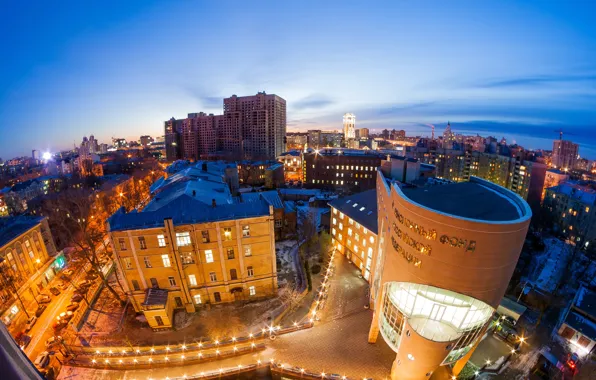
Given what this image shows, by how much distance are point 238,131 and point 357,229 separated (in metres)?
108

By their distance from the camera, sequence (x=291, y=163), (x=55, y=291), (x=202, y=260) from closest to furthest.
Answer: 1. (x=202, y=260)
2. (x=55, y=291)
3. (x=291, y=163)

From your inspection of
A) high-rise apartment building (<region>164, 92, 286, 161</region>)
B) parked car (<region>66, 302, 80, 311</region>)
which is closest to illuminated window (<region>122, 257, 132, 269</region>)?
parked car (<region>66, 302, 80, 311</region>)

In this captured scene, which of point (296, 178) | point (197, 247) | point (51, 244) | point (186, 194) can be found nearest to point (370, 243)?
point (197, 247)

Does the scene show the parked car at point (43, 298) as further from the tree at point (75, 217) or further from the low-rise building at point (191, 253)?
the low-rise building at point (191, 253)

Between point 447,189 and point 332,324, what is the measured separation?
1917cm

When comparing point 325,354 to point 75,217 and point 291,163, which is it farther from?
point 291,163

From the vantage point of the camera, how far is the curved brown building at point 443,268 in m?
19.6

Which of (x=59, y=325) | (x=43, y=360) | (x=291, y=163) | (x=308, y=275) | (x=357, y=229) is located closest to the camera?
(x=43, y=360)

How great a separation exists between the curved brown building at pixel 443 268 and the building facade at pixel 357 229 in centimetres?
953

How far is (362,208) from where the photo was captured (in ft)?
135

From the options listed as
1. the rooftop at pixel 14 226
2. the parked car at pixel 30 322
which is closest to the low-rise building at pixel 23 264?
the rooftop at pixel 14 226

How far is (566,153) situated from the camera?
121m

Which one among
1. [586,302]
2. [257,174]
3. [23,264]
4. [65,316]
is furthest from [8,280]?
[586,302]

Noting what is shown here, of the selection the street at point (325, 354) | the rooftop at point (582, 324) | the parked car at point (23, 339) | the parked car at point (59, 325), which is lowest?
the street at point (325, 354)
